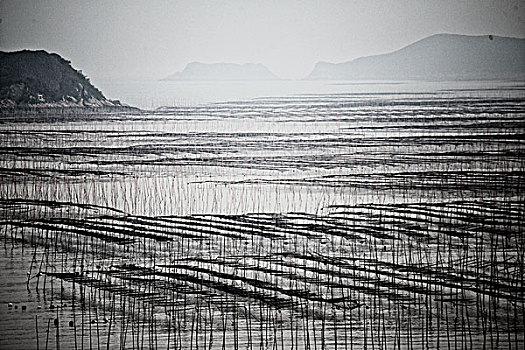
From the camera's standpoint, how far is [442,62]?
4481 inches

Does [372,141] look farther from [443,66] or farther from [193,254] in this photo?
[443,66]

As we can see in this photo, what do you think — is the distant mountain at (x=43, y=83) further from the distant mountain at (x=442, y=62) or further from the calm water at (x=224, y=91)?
the distant mountain at (x=442, y=62)

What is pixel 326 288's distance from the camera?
7969 mm

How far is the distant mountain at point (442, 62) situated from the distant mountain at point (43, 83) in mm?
57671

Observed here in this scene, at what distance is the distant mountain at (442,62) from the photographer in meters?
102

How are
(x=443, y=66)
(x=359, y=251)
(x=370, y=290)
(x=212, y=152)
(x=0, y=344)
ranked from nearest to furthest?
1. (x=0, y=344)
2. (x=370, y=290)
3. (x=359, y=251)
4. (x=212, y=152)
5. (x=443, y=66)

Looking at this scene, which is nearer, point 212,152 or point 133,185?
point 133,185

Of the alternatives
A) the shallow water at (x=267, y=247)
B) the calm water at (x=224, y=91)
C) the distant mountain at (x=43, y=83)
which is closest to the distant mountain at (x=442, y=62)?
the calm water at (x=224, y=91)

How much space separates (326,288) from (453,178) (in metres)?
6.72

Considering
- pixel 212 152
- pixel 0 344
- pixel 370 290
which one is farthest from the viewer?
pixel 212 152

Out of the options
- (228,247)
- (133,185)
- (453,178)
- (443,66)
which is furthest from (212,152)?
(443,66)

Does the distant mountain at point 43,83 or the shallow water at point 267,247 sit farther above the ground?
the distant mountain at point 43,83

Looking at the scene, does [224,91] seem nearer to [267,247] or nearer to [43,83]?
[43,83]

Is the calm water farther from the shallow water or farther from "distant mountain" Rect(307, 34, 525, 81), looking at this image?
"distant mountain" Rect(307, 34, 525, 81)
